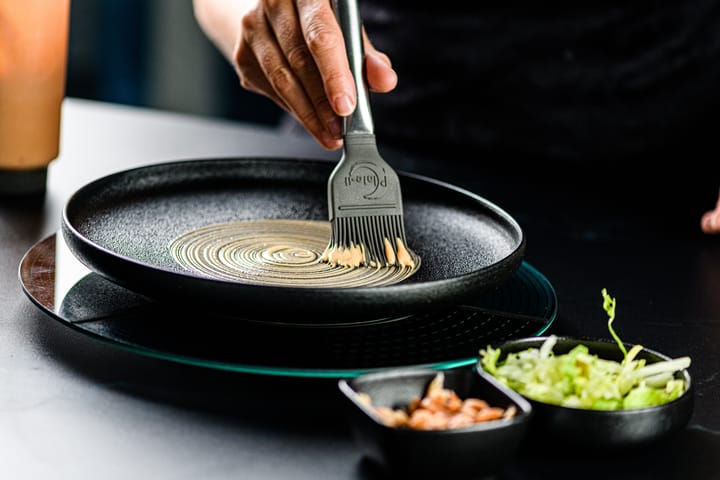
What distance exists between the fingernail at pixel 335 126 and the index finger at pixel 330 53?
14 centimetres

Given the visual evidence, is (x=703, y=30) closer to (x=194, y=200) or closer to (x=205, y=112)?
(x=194, y=200)

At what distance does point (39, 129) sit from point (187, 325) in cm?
68

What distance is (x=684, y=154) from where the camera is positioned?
1.98 metres

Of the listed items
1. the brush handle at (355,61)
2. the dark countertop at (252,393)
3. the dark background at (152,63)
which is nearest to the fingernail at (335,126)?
the brush handle at (355,61)

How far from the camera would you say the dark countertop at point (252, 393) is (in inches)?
32.2

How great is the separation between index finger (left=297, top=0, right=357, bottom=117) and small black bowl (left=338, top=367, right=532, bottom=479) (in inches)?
20.9

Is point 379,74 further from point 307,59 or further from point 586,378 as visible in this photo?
point 586,378

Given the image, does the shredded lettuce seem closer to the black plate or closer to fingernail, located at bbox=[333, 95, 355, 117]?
the black plate

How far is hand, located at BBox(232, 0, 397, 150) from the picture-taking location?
1.29m

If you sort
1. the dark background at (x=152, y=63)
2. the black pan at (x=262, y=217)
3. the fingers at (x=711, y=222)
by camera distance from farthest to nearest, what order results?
the dark background at (x=152, y=63), the fingers at (x=711, y=222), the black pan at (x=262, y=217)

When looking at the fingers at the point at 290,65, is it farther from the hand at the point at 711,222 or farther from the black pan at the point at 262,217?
the hand at the point at 711,222

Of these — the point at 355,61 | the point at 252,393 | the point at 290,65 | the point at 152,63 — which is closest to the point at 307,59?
the point at 290,65

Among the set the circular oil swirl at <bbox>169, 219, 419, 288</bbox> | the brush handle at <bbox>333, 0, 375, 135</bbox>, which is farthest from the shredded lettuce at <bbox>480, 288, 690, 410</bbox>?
the brush handle at <bbox>333, 0, 375, 135</bbox>

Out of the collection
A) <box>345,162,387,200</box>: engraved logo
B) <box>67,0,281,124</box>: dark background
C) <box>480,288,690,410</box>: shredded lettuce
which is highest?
<box>345,162,387,200</box>: engraved logo
